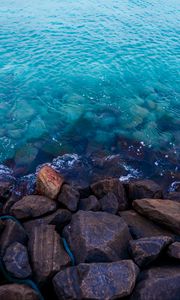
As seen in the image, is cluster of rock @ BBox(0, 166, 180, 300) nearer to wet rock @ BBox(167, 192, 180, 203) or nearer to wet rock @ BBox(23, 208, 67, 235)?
wet rock @ BBox(23, 208, 67, 235)

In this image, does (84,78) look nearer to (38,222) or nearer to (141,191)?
(141,191)

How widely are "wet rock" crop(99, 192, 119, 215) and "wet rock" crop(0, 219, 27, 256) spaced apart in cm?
257

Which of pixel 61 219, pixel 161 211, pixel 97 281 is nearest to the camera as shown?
pixel 97 281

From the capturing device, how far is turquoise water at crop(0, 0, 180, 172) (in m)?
13.4

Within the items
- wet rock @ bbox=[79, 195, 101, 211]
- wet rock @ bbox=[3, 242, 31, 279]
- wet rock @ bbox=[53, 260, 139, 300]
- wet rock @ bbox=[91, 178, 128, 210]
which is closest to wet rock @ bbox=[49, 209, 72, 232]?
wet rock @ bbox=[79, 195, 101, 211]

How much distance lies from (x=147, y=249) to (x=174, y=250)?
0.64 metres

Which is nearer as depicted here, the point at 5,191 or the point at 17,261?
the point at 17,261

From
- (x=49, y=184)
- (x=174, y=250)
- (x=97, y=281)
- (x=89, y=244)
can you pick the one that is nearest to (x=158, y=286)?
(x=174, y=250)

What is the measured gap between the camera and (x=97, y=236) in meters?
7.36

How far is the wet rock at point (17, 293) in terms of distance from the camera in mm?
5902

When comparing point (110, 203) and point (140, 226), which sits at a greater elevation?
point (110, 203)

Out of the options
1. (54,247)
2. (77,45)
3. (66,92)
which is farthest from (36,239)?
(77,45)

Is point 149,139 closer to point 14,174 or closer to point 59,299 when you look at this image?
point 14,174

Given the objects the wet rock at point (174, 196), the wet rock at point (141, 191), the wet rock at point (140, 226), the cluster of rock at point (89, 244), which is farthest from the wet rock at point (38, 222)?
the wet rock at point (174, 196)
